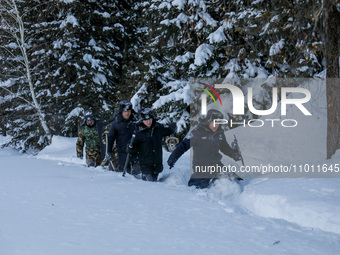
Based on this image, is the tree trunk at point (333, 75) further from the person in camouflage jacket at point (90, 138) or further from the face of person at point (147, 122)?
the person in camouflage jacket at point (90, 138)

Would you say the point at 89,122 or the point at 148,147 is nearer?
the point at 148,147

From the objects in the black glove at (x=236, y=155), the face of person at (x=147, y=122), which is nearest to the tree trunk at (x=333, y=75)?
the black glove at (x=236, y=155)

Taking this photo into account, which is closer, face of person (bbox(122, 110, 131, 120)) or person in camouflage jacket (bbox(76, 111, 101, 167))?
face of person (bbox(122, 110, 131, 120))

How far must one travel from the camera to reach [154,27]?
14.3 m

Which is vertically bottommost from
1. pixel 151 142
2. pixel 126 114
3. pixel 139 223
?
pixel 139 223

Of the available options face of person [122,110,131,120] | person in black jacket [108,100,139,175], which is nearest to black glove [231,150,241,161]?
person in black jacket [108,100,139,175]

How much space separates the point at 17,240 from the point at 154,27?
12197 mm

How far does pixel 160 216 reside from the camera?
4.28m

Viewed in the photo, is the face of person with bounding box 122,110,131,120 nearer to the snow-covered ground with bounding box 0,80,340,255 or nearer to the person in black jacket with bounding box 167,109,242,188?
the snow-covered ground with bounding box 0,80,340,255

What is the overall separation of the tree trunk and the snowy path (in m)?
2.24

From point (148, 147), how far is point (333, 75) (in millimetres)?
4123

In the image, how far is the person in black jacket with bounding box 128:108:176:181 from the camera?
23.9 ft

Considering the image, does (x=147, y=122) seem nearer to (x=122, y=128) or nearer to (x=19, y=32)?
(x=122, y=128)

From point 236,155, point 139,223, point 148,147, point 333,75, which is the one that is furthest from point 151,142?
point 333,75
